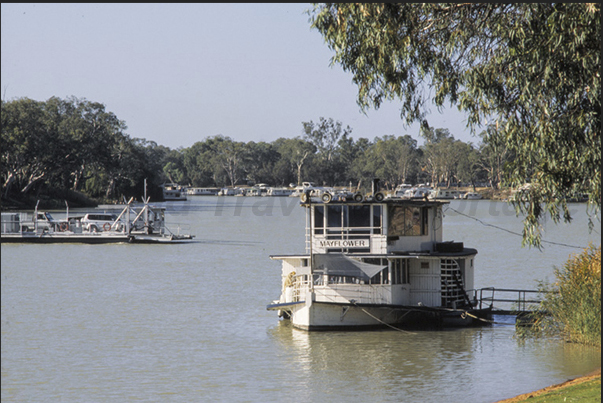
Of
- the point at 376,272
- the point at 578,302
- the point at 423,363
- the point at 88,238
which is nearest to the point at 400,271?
the point at 376,272

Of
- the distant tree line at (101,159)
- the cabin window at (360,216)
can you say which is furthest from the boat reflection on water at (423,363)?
the distant tree line at (101,159)

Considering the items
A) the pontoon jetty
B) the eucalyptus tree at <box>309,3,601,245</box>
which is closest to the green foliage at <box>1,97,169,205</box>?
the pontoon jetty

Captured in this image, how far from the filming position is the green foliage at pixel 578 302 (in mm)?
19828

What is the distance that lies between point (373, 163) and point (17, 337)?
16173 cm

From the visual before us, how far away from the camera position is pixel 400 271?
2583 centimetres

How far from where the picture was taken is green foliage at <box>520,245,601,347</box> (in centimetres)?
1983

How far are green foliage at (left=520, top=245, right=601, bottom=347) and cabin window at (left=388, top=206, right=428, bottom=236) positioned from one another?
5.98 meters

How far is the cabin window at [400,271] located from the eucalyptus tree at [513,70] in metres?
7.98

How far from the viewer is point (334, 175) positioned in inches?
7741

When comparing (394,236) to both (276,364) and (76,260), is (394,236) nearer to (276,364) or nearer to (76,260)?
(276,364)

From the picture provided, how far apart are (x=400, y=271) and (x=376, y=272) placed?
1.61 meters

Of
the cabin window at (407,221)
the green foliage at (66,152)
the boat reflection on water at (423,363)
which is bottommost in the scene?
the boat reflection on water at (423,363)

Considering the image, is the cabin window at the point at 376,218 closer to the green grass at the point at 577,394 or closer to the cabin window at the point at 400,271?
the cabin window at the point at 400,271

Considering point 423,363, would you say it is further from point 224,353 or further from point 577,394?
point 577,394
